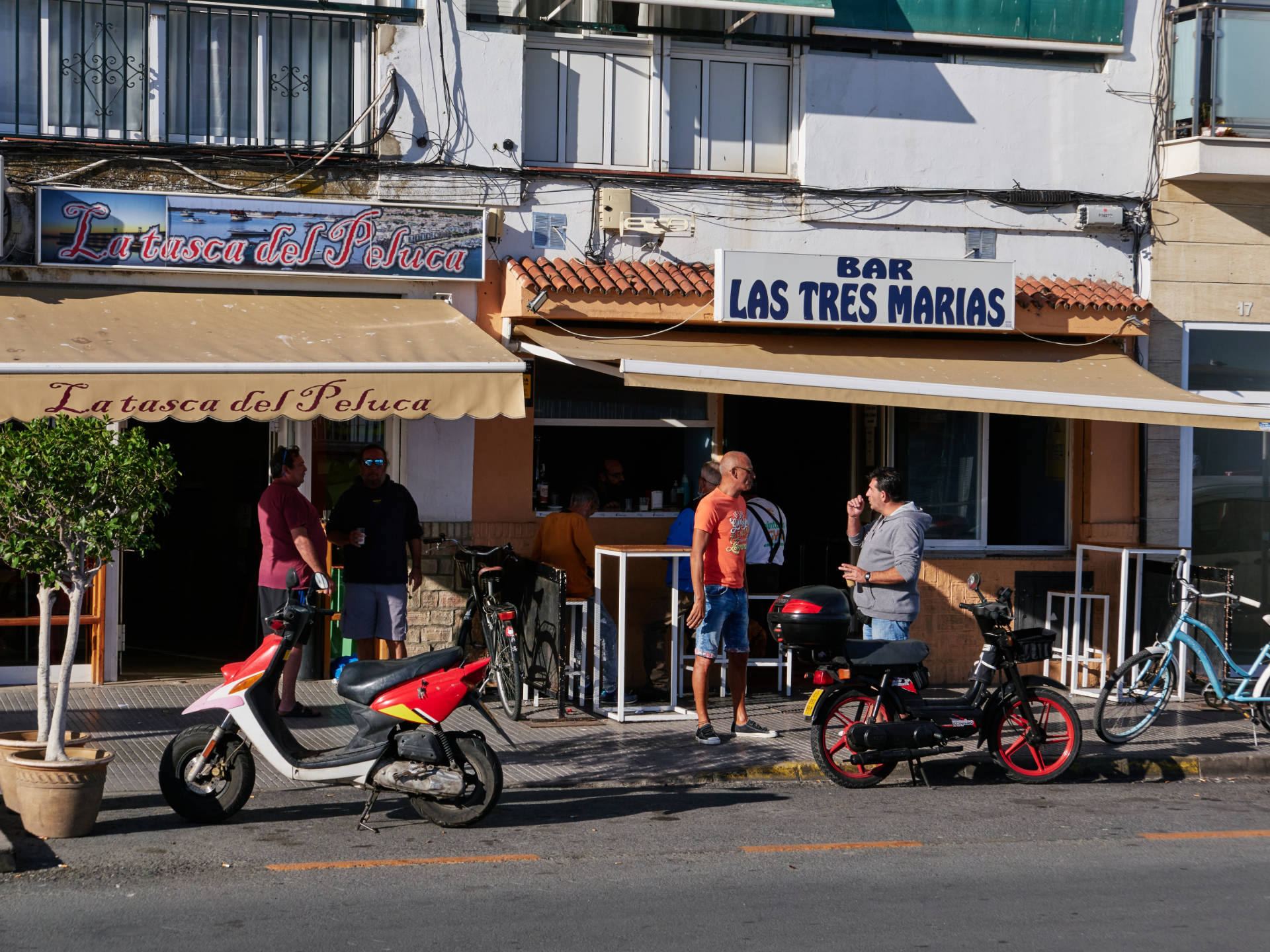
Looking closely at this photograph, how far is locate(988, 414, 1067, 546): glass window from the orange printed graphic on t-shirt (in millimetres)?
3960

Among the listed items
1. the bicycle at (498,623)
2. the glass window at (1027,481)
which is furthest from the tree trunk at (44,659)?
the glass window at (1027,481)

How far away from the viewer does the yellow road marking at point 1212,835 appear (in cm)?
745

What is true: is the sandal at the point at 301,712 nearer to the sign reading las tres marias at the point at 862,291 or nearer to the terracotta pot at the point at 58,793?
the terracotta pot at the point at 58,793

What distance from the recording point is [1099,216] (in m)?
12.2

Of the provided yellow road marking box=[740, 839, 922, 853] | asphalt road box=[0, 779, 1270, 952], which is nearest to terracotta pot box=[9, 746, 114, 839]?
asphalt road box=[0, 779, 1270, 952]

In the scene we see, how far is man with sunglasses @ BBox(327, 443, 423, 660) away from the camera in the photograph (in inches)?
399

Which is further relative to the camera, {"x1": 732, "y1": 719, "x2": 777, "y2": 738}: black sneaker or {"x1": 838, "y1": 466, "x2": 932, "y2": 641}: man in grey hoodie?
{"x1": 732, "y1": 719, "x2": 777, "y2": 738}: black sneaker

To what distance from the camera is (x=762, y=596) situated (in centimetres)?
1151

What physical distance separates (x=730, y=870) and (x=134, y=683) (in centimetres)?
609

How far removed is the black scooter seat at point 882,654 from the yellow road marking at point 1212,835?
1.62 metres

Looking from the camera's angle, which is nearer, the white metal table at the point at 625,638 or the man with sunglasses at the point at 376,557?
the white metal table at the point at 625,638

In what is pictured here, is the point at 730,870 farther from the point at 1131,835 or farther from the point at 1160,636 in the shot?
the point at 1160,636

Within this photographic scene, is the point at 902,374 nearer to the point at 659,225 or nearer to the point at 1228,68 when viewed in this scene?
the point at 659,225

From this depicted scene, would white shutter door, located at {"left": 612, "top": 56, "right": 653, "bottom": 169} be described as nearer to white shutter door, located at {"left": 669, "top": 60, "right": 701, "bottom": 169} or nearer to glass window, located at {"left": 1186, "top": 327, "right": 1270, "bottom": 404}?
white shutter door, located at {"left": 669, "top": 60, "right": 701, "bottom": 169}
